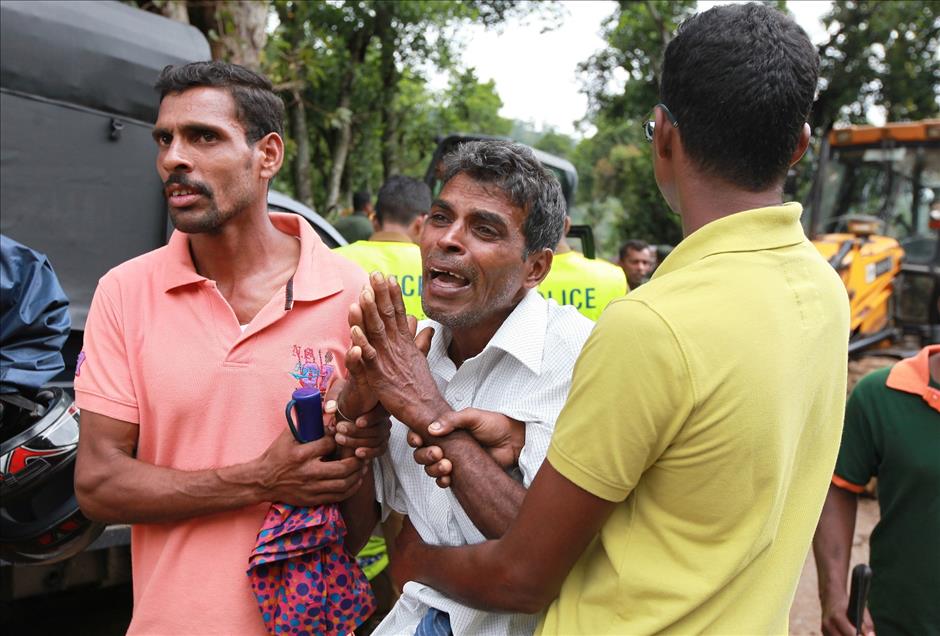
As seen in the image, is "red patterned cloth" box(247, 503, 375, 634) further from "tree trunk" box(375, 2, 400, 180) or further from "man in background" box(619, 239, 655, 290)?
"tree trunk" box(375, 2, 400, 180)

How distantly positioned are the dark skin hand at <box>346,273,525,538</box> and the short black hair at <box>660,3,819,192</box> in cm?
65

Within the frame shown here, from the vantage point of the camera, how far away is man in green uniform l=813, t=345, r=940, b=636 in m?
2.23

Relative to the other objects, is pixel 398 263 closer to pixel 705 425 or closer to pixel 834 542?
pixel 834 542

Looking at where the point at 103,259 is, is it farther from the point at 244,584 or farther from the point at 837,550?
the point at 837,550

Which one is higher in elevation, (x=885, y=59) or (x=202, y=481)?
(x=885, y=59)

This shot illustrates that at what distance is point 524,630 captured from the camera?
159 cm

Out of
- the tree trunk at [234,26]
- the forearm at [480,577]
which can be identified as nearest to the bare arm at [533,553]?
the forearm at [480,577]

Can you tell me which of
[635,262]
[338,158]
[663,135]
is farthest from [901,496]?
[338,158]

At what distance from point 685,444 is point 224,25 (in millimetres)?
5809

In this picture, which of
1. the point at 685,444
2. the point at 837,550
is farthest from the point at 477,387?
the point at 837,550

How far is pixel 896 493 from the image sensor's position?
2.30m

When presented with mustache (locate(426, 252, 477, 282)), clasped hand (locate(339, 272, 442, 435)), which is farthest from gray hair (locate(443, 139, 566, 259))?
clasped hand (locate(339, 272, 442, 435))

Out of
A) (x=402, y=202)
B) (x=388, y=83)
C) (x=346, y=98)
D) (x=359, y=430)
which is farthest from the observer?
(x=388, y=83)

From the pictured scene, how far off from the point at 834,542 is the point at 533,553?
1571mm
